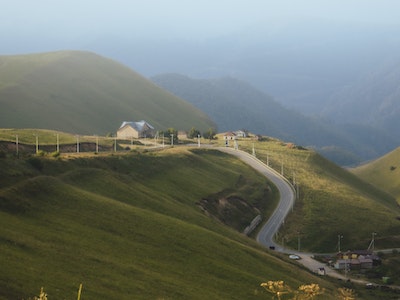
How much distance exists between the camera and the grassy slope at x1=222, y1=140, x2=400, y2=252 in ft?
390

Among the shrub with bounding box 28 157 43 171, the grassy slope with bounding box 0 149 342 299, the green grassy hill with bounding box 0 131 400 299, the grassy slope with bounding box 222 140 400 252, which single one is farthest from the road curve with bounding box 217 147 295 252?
the shrub with bounding box 28 157 43 171

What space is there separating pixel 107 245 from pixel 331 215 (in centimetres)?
8513

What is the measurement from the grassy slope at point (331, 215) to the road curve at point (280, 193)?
190 cm

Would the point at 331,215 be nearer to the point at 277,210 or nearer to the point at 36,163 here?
the point at 277,210

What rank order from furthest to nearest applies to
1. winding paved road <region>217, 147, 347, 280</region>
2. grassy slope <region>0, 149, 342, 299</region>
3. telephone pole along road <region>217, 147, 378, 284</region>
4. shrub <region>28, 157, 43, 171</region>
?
winding paved road <region>217, 147, 347, 280</region>
telephone pole along road <region>217, 147, 378, 284</region>
shrub <region>28, 157, 43, 171</region>
grassy slope <region>0, 149, 342, 299</region>

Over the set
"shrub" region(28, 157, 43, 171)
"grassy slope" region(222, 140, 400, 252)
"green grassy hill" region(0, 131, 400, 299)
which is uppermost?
"shrub" region(28, 157, 43, 171)

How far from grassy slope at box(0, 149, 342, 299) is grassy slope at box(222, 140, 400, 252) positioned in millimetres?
39159

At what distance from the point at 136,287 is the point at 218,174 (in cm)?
9514

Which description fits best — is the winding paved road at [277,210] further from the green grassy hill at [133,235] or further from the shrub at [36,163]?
the shrub at [36,163]

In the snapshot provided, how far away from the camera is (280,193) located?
147 m

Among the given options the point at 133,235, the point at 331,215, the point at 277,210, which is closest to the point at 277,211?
the point at 277,210

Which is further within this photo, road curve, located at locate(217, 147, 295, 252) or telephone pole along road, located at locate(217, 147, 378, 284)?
road curve, located at locate(217, 147, 295, 252)

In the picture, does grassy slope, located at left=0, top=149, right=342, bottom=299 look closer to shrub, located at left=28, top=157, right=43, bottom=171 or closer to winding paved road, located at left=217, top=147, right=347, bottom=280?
shrub, located at left=28, top=157, right=43, bottom=171

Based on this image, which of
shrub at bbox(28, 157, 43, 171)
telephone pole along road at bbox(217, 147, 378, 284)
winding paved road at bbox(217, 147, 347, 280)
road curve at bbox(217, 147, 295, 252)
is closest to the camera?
shrub at bbox(28, 157, 43, 171)
